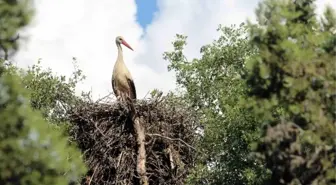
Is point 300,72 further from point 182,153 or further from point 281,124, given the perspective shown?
point 182,153

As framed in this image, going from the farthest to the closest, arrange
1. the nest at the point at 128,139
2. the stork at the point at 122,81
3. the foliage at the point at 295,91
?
the stork at the point at 122,81 < the nest at the point at 128,139 < the foliage at the point at 295,91

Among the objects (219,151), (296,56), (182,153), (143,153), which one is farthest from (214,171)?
(296,56)

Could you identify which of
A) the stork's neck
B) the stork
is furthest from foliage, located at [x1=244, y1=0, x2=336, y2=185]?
the stork's neck

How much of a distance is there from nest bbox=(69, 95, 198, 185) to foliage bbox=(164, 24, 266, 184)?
147 cm

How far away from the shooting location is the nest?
17.0 m

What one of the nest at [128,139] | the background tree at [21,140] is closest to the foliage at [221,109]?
the nest at [128,139]

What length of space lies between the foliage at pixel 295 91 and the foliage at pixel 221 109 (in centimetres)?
838

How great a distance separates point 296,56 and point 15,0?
14.9 feet

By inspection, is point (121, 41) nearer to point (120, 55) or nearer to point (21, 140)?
point (120, 55)

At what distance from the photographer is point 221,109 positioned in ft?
83.8

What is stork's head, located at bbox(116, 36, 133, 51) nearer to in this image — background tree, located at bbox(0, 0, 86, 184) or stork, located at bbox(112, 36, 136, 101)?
stork, located at bbox(112, 36, 136, 101)

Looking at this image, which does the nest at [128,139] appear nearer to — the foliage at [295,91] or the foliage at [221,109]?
the foliage at [221,109]

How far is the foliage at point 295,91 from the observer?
9156 millimetres

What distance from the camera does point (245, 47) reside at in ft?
91.2
